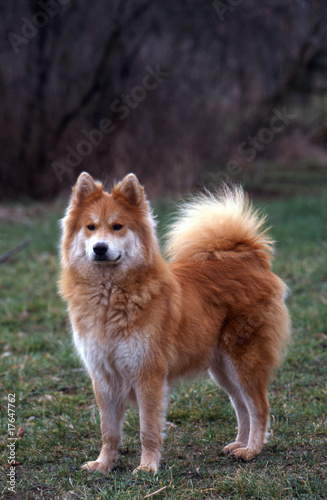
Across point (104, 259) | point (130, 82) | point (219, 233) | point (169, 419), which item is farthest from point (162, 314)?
point (130, 82)

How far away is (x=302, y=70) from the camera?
16.5m

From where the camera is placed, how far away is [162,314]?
350cm

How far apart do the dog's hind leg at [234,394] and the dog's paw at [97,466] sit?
31.0 inches

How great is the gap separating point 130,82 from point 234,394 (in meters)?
11.3

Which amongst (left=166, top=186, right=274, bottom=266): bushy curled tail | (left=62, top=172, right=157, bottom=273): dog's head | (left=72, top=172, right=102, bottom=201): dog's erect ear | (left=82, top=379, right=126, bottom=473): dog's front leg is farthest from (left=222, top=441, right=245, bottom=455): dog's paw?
(left=72, top=172, right=102, bottom=201): dog's erect ear

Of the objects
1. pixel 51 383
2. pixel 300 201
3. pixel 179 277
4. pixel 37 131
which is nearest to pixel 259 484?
pixel 179 277

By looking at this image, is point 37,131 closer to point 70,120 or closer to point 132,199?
point 70,120

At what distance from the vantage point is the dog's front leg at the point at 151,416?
11.3ft

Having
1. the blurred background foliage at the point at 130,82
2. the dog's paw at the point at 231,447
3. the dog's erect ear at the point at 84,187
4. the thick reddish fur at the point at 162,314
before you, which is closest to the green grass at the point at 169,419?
the dog's paw at the point at 231,447

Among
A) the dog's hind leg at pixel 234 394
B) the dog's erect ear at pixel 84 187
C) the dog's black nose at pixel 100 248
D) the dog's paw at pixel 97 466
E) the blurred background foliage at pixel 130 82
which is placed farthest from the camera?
the blurred background foliage at pixel 130 82

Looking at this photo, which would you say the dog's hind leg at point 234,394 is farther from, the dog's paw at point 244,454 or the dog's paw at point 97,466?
the dog's paw at point 97,466

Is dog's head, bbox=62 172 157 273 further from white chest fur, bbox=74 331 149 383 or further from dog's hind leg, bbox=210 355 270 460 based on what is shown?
dog's hind leg, bbox=210 355 270 460

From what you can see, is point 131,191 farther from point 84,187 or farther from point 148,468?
point 148,468

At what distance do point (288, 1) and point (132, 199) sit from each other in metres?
12.4
